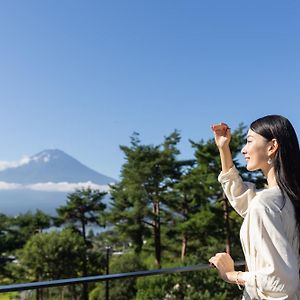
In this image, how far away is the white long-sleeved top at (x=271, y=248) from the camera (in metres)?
0.86

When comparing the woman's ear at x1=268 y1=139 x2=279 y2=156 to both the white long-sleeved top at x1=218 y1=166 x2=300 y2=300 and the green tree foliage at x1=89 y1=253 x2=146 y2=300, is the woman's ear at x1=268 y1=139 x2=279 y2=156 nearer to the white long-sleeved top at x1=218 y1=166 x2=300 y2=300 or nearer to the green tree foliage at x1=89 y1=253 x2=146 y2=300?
the white long-sleeved top at x1=218 y1=166 x2=300 y2=300

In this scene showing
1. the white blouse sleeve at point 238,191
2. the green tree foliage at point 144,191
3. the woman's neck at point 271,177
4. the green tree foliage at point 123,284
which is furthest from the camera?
the green tree foliage at point 144,191

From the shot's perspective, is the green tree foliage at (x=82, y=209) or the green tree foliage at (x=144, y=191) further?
the green tree foliage at (x=82, y=209)

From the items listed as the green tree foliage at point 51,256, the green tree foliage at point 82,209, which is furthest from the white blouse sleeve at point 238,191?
the green tree foliage at point 82,209

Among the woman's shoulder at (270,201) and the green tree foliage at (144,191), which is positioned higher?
the green tree foliage at (144,191)

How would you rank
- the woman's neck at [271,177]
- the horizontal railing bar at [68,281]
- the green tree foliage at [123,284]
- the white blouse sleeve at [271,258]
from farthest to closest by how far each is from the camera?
the green tree foliage at [123,284]
the horizontal railing bar at [68,281]
the woman's neck at [271,177]
the white blouse sleeve at [271,258]

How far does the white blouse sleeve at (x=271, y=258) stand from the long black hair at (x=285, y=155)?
0.06m

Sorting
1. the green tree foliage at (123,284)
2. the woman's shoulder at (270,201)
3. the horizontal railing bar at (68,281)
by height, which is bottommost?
the green tree foliage at (123,284)

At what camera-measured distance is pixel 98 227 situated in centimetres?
2073

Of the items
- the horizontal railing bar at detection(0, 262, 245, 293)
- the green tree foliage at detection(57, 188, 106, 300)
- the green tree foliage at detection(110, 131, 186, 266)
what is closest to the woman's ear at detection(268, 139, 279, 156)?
the horizontal railing bar at detection(0, 262, 245, 293)

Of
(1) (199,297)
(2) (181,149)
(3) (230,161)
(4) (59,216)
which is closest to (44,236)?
(4) (59,216)

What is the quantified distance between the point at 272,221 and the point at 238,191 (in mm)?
286

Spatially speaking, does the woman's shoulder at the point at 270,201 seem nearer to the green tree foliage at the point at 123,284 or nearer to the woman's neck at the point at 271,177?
the woman's neck at the point at 271,177

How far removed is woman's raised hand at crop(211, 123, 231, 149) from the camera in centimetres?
123
